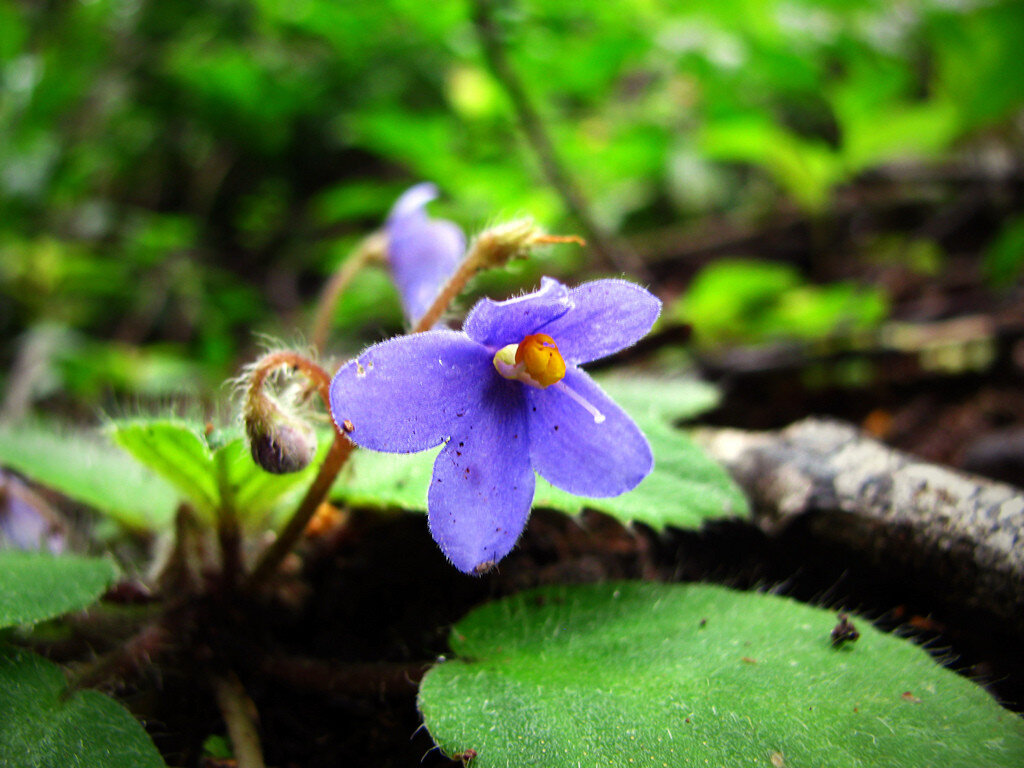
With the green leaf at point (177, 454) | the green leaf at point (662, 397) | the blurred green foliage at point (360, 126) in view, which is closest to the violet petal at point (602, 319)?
the green leaf at point (662, 397)

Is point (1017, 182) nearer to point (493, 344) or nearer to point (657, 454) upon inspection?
point (657, 454)

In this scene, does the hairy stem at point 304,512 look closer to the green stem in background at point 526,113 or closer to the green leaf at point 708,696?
the green leaf at point 708,696

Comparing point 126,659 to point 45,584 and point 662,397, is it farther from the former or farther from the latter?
point 662,397

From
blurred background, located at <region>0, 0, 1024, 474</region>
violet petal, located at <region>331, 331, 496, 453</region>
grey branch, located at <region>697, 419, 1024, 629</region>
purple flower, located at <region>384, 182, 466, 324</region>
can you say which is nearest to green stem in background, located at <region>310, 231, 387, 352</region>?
purple flower, located at <region>384, 182, 466, 324</region>

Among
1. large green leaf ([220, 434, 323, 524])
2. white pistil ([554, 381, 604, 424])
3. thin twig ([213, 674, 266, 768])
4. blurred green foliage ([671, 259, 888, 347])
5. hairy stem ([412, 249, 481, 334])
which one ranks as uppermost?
hairy stem ([412, 249, 481, 334])

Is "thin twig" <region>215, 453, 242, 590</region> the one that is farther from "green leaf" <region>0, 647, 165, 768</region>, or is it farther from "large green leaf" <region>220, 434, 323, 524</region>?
"green leaf" <region>0, 647, 165, 768</region>

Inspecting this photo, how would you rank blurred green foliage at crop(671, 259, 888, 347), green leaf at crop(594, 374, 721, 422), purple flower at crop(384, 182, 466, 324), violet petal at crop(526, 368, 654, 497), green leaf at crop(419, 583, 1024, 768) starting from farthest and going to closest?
blurred green foliage at crop(671, 259, 888, 347) → purple flower at crop(384, 182, 466, 324) → green leaf at crop(594, 374, 721, 422) → violet petal at crop(526, 368, 654, 497) → green leaf at crop(419, 583, 1024, 768)

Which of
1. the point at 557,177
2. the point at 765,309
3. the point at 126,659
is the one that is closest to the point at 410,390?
the point at 126,659
